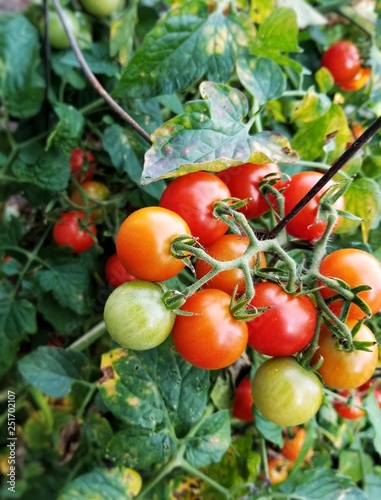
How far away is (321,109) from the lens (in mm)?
703

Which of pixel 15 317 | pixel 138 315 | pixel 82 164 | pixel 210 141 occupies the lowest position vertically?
pixel 15 317

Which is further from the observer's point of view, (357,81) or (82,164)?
(357,81)

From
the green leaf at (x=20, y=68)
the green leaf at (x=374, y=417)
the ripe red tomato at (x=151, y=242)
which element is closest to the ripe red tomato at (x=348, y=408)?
the green leaf at (x=374, y=417)

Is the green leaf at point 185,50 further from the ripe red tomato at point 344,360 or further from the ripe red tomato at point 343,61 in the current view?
the ripe red tomato at point 344,360

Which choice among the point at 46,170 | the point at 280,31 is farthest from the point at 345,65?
the point at 46,170

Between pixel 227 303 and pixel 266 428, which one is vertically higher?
pixel 227 303

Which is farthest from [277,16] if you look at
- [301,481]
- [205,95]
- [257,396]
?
[301,481]

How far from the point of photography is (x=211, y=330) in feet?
1.47

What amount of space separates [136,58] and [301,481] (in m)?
0.63

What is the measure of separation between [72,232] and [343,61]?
1.90ft

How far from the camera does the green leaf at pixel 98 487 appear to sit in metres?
0.60

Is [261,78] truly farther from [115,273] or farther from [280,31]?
[115,273]

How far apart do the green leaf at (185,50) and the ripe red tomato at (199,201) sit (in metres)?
0.21

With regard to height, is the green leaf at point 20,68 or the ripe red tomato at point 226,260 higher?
the ripe red tomato at point 226,260
